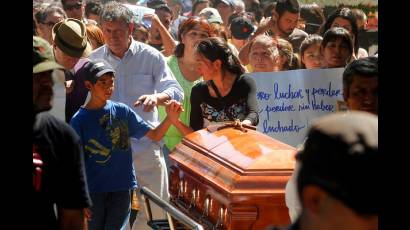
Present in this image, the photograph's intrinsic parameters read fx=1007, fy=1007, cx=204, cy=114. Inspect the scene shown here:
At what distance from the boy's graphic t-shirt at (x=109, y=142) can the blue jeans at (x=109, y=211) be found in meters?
0.05

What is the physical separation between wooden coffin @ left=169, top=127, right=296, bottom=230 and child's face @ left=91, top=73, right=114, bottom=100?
0.60 meters

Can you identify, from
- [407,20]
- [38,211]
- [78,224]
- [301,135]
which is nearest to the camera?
[407,20]

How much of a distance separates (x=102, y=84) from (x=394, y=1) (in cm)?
299

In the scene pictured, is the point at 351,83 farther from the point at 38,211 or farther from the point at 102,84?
the point at 102,84

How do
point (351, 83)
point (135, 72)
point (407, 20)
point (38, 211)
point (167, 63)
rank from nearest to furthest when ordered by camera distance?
1. point (407, 20)
2. point (38, 211)
3. point (351, 83)
4. point (135, 72)
5. point (167, 63)

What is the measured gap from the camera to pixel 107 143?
19.3 feet

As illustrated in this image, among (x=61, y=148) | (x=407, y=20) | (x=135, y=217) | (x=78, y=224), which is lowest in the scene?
(x=135, y=217)

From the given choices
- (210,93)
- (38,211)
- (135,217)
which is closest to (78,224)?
(38,211)

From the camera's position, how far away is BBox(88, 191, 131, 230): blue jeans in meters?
5.96

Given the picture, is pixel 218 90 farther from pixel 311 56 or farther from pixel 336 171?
pixel 336 171

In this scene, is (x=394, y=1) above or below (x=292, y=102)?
above

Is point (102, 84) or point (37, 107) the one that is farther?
point (102, 84)

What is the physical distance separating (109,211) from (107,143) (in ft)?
1.39

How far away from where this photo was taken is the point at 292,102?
5637mm
